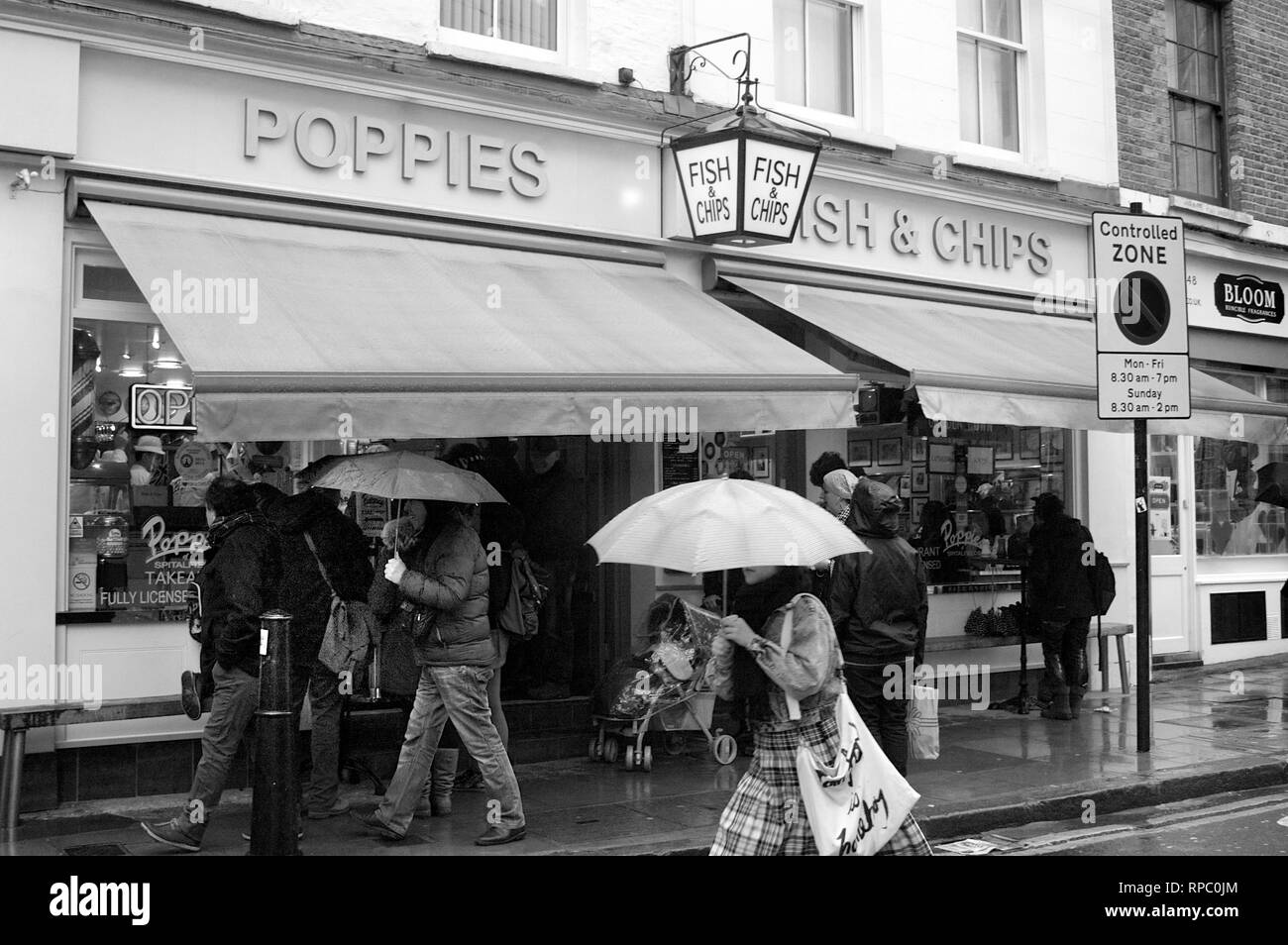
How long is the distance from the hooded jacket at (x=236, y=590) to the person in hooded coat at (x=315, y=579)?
A: 0.16 m

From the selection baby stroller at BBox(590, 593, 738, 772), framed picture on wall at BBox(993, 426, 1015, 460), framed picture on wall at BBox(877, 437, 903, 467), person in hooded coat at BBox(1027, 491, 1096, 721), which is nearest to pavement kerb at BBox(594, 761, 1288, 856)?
baby stroller at BBox(590, 593, 738, 772)

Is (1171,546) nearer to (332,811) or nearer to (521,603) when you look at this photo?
(521,603)

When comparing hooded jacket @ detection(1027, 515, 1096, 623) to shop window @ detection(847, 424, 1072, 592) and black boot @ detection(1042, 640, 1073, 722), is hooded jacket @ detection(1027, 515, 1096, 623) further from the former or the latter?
shop window @ detection(847, 424, 1072, 592)

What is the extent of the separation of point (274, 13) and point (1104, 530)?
910cm

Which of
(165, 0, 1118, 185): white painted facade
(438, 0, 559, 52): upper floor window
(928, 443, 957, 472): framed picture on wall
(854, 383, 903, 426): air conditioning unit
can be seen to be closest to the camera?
(165, 0, 1118, 185): white painted facade

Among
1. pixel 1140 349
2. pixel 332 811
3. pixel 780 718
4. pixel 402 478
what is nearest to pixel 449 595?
pixel 402 478

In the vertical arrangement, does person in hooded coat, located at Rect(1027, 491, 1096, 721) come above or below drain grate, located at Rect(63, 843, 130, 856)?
above

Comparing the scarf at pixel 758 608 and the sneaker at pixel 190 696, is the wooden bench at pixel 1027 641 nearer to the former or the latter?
the scarf at pixel 758 608

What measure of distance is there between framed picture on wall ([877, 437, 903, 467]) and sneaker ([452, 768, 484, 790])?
5.17m

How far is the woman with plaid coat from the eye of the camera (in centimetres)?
486

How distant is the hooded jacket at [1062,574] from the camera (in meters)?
10.6

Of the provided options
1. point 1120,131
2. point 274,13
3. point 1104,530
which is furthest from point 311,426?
point 1120,131

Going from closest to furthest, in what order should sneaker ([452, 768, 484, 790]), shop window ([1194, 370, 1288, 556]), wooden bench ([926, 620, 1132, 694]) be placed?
sneaker ([452, 768, 484, 790])
wooden bench ([926, 620, 1132, 694])
shop window ([1194, 370, 1288, 556])
